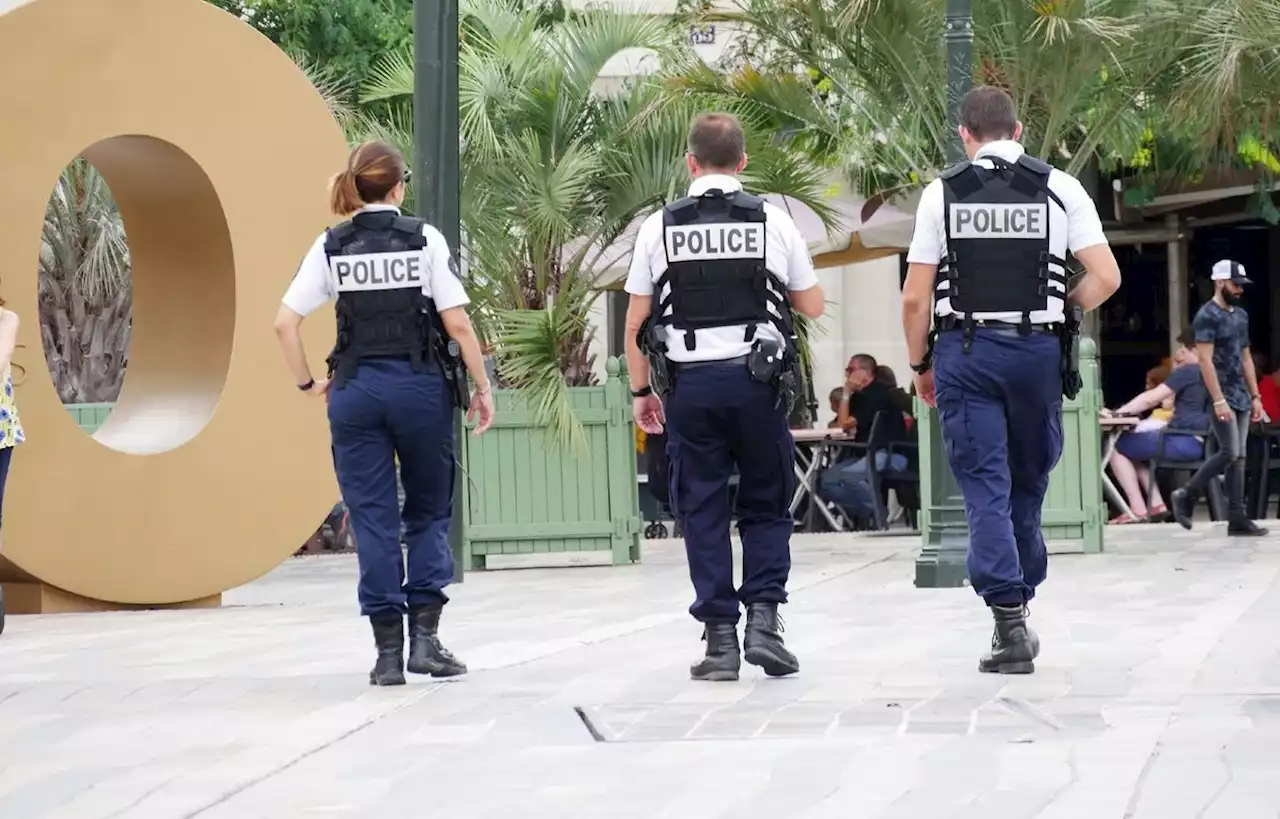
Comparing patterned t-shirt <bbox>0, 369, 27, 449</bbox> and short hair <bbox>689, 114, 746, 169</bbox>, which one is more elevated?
short hair <bbox>689, 114, 746, 169</bbox>

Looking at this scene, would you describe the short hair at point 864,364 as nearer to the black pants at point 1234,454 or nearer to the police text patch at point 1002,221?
the black pants at point 1234,454

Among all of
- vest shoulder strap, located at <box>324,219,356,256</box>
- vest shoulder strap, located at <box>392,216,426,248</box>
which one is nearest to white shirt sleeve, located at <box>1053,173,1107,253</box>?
vest shoulder strap, located at <box>392,216,426,248</box>

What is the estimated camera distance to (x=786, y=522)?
7031mm

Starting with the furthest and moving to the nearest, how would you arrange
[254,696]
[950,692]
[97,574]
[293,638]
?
[97,574] < [293,638] < [254,696] < [950,692]

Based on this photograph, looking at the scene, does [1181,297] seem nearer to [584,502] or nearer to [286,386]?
[584,502]

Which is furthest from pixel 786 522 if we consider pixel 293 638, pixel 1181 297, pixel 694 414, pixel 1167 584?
pixel 1181 297

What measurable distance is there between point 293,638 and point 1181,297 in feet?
46.7

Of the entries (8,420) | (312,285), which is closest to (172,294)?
(8,420)

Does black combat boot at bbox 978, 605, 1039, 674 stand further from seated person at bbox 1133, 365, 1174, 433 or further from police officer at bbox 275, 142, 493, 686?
seated person at bbox 1133, 365, 1174, 433

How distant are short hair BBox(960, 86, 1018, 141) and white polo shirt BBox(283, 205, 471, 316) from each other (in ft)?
5.53

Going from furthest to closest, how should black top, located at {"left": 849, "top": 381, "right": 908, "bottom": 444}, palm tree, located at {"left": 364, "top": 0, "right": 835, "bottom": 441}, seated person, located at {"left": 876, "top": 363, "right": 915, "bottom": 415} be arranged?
seated person, located at {"left": 876, "top": 363, "right": 915, "bottom": 415}
black top, located at {"left": 849, "top": 381, "right": 908, "bottom": 444}
palm tree, located at {"left": 364, "top": 0, "right": 835, "bottom": 441}

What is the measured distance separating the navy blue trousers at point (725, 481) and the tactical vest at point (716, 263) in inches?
6.0

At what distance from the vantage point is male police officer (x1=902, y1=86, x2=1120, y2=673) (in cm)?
693

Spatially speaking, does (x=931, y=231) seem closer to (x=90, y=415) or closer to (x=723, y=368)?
(x=723, y=368)
